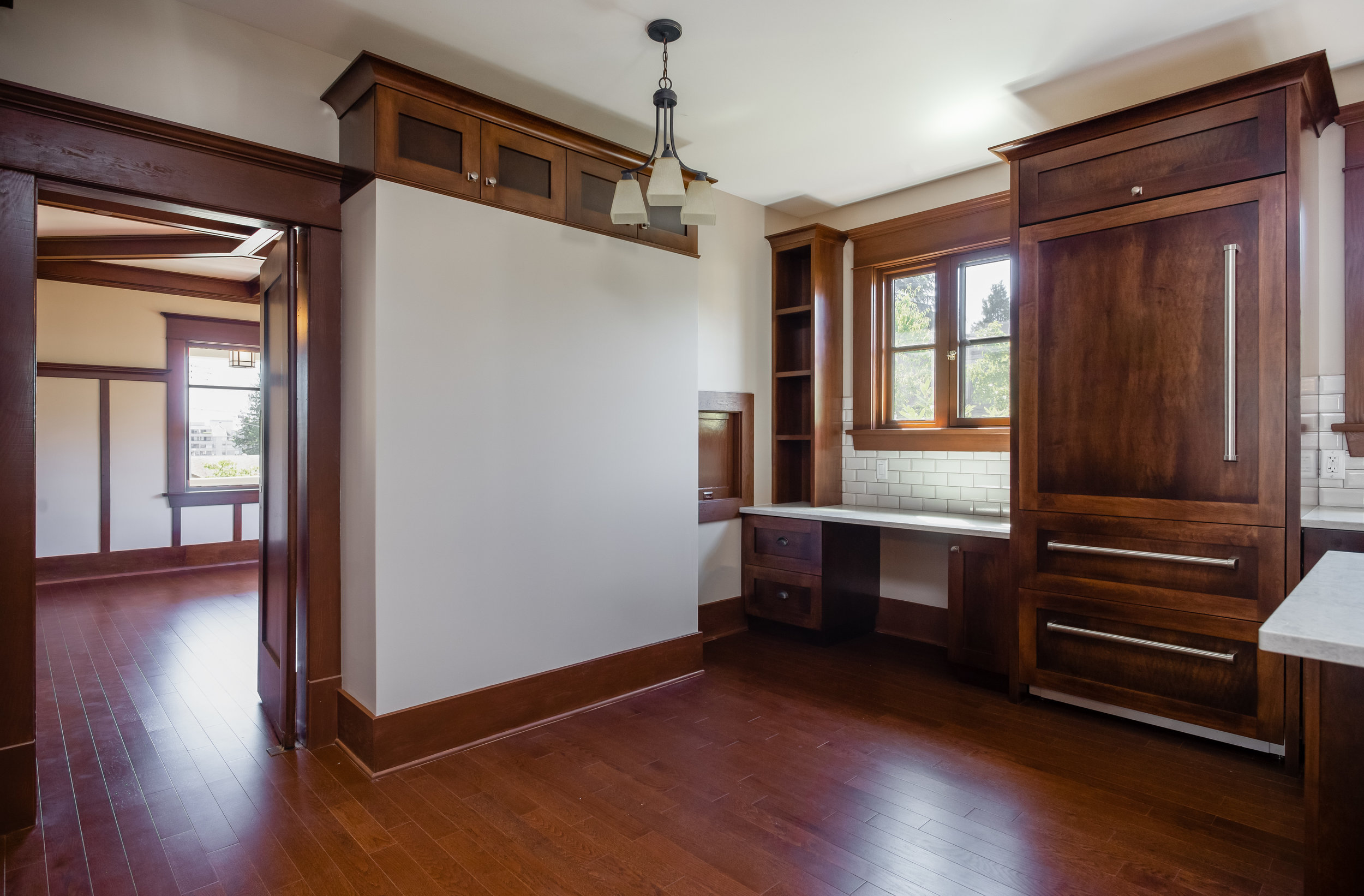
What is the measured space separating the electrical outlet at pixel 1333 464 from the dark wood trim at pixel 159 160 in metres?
4.32

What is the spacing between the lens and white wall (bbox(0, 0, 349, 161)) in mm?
2277

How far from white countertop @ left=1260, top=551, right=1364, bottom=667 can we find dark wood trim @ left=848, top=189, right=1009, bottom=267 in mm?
2903

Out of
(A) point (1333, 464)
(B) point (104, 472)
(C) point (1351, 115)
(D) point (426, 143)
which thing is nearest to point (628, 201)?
(D) point (426, 143)

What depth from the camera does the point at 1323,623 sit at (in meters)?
1.15

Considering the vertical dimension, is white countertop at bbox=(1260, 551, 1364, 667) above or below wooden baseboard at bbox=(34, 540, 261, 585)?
above

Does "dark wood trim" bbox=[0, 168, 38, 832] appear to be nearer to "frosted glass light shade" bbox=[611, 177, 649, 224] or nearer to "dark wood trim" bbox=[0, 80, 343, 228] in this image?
"dark wood trim" bbox=[0, 80, 343, 228]

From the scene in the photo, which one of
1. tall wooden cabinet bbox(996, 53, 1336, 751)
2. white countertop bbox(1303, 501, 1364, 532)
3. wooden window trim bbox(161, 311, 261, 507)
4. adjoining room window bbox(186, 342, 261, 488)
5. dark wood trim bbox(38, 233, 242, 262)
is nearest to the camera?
white countertop bbox(1303, 501, 1364, 532)

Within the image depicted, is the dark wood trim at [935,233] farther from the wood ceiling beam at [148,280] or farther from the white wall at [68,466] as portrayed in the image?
the white wall at [68,466]

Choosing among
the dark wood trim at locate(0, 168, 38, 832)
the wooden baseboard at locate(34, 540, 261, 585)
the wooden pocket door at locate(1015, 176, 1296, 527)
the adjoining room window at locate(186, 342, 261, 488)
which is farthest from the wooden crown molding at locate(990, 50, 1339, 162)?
the adjoining room window at locate(186, 342, 261, 488)

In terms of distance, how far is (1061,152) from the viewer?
10.2 feet

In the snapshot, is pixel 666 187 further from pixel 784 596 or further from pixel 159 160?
pixel 784 596

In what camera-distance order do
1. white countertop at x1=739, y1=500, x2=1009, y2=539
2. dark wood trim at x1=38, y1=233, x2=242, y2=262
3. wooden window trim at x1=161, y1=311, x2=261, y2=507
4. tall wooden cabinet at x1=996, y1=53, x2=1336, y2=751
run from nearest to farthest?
tall wooden cabinet at x1=996, y1=53, x2=1336, y2=751
white countertop at x1=739, y1=500, x2=1009, y2=539
dark wood trim at x1=38, y1=233, x2=242, y2=262
wooden window trim at x1=161, y1=311, x2=261, y2=507

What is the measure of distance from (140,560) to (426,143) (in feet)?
19.4

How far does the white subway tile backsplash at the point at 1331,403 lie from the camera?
9.70 feet
